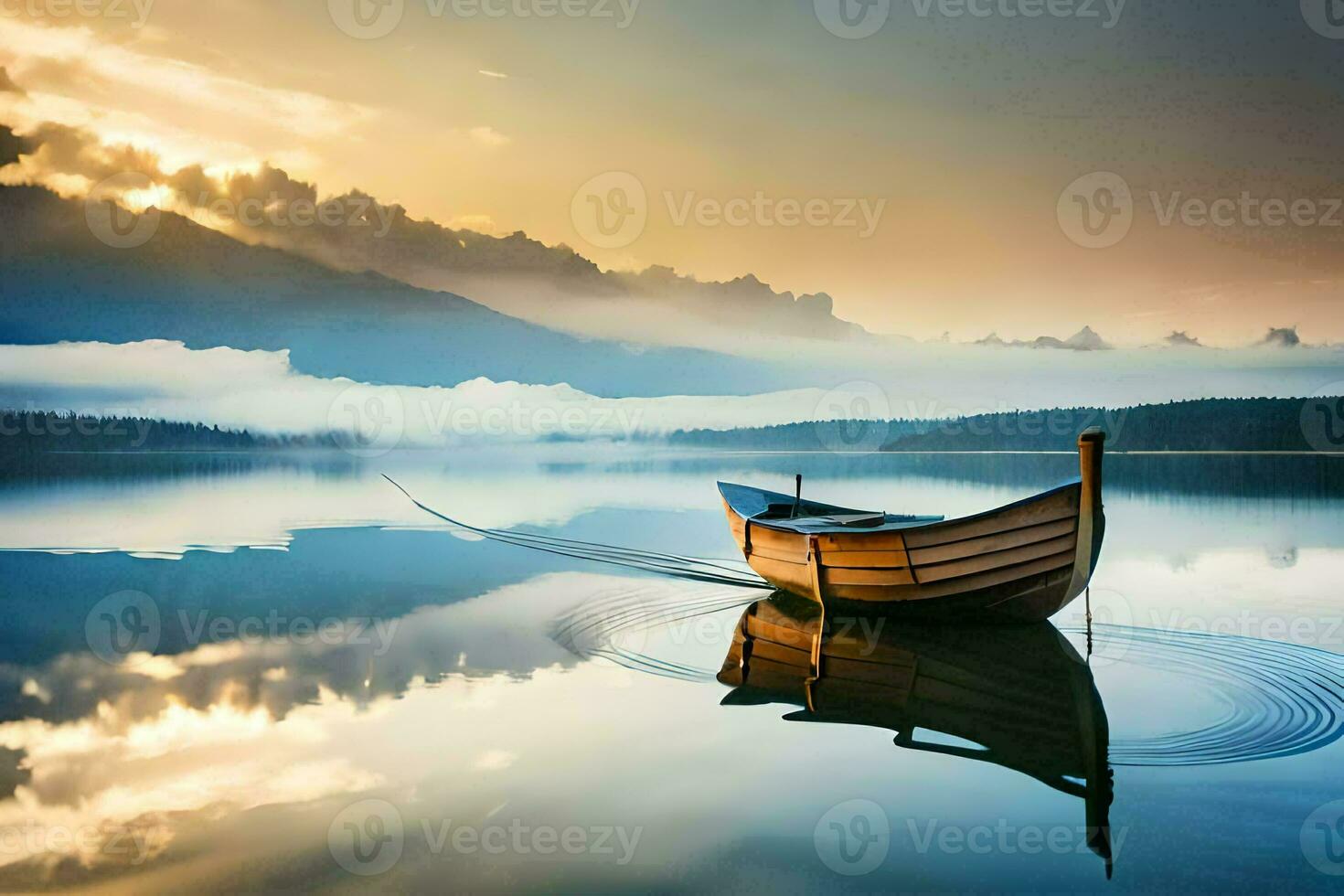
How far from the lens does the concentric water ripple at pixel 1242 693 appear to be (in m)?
8.12

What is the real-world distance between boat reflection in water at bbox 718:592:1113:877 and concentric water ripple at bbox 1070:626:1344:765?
1.94ft

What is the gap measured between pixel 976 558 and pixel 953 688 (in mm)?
2434

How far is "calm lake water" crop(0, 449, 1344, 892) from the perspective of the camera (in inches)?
249

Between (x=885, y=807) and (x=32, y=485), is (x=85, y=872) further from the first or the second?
(x=32, y=485)

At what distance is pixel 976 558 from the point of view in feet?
40.7

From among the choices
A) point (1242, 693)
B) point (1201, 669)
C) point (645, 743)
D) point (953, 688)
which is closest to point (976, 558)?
point (953, 688)

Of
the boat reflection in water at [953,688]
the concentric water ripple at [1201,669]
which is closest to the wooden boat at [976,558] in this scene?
the boat reflection in water at [953,688]

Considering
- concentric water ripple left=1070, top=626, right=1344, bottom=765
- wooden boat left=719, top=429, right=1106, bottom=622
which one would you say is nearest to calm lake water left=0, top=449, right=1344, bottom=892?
concentric water ripple left=1070, top=626, right=1344, bottom=765

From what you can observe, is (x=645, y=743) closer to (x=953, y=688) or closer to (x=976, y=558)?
(x=953, y=688)

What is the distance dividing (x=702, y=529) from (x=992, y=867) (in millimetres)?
23570

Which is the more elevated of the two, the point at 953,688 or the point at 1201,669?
the point at 1201,669

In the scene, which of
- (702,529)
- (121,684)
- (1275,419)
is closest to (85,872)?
(121,684)

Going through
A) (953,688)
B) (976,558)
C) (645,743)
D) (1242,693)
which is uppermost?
(976,558)

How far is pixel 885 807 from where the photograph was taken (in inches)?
286
